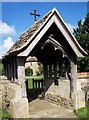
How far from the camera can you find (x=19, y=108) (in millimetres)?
8336

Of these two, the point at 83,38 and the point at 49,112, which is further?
the point at 83,38

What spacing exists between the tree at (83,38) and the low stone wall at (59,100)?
16.4ft

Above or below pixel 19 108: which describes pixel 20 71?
above

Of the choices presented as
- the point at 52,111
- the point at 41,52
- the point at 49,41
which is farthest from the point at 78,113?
the point at 41,52

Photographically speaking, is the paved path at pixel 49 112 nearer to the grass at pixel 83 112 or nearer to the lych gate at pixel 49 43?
the grass at pixel 83 112

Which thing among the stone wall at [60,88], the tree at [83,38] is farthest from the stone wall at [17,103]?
the tree at [83,38]

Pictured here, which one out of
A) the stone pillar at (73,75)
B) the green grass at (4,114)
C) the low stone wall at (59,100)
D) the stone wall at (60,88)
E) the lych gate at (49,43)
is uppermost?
the lych gate at (49,43)

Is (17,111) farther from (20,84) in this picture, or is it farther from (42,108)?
(42,108)

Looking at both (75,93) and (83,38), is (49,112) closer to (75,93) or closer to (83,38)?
(75,93)

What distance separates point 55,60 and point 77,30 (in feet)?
20.3

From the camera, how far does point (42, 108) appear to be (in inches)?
420

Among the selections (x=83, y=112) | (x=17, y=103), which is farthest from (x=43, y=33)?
(x=83, y=112)

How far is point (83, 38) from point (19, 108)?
989cm

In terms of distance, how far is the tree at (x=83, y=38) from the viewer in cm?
1669
